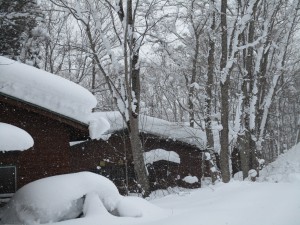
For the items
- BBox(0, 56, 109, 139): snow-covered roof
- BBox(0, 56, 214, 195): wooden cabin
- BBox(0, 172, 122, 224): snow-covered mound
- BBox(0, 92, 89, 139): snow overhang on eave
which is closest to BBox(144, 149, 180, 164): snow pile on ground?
BBox(0, 56, 214, 195): wooden cabin

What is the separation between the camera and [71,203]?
6297 millimetres

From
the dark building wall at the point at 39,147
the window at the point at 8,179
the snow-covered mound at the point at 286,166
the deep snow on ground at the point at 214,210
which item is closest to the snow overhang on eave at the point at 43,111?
the dark building wall at the point at 39,147

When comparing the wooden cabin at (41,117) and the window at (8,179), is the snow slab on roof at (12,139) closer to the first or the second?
the wooden cabin at (41,117)

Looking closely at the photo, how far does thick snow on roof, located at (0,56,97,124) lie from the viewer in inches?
349

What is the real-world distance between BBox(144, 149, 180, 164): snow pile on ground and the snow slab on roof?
493 inches

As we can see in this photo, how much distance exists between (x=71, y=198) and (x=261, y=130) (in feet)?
43.1

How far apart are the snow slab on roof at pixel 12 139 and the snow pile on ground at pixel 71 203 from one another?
1.02 meters

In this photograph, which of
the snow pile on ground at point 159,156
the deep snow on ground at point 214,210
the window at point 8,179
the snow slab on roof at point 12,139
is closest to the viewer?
the deep snow on ground at point 214,210

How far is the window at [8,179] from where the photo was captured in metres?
9.23

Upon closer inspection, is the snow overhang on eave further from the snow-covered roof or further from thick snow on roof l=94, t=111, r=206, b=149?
thick snow on roof l=94, t=111, r=206, b=149

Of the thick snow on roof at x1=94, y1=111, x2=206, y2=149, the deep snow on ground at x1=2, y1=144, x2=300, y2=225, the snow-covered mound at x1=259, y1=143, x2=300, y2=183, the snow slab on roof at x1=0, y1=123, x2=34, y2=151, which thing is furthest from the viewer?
the thick snow on roof at x1=94, y1=111, x2=206, y2=149

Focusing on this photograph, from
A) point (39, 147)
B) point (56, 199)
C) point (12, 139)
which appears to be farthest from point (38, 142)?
point (56, 199)

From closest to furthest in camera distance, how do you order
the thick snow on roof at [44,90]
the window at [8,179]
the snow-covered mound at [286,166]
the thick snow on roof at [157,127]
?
the thick snow on roof at [44,90], the window at [8,179], the snow-covered mound at [286,166], the thick snow on roof at [157,127]

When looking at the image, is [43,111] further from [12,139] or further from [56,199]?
[56,199]
